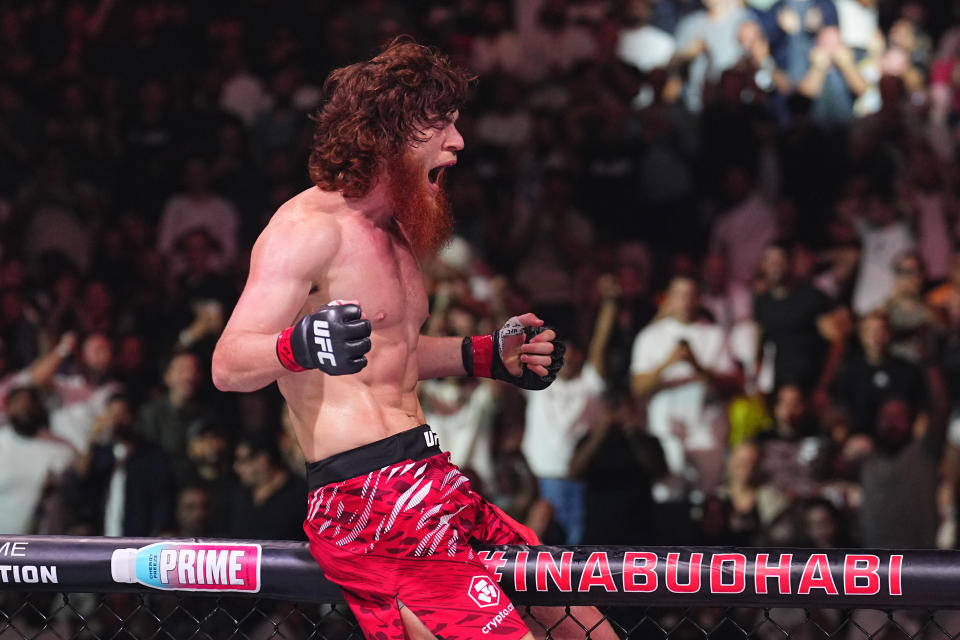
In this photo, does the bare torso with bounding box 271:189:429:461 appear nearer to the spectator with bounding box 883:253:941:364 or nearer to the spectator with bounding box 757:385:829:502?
the spectator with bounding box 757:385:829:502

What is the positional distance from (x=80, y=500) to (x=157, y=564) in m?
3.47

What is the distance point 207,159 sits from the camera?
7.11 metres

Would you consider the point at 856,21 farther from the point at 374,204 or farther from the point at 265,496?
the point at 374,204

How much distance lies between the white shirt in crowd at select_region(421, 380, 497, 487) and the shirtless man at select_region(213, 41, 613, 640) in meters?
3.18

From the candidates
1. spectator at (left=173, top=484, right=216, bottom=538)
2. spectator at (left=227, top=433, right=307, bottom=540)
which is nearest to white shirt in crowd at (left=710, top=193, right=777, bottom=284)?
spectator at (left=227, top=433, right=307, bottom=540)

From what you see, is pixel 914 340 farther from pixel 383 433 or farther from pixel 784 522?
pixel 383 433

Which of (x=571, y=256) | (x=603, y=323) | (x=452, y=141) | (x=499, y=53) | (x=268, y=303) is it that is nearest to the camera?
(x=268, y=303)

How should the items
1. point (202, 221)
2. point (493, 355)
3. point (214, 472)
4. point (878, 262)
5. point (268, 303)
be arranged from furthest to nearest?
point (202, 221) → point (878, 262) → point (214, 472) → point (493, 355) → point (268, 303)

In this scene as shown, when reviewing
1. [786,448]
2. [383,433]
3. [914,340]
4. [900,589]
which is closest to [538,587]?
[383,433]

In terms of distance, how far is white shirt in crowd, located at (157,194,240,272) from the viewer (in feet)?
22.4

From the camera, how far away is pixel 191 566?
7.19ft

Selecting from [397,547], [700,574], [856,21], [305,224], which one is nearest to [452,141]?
[305,224]

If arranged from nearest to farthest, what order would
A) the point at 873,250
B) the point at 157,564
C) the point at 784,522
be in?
the point at 157,564, the point at 784,522, the point at 873,250

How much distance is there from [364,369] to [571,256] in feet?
14.5
